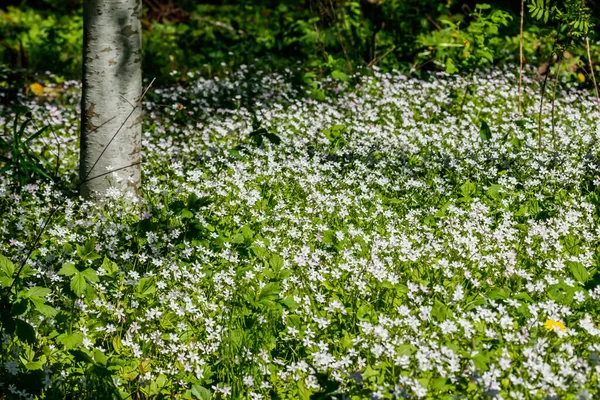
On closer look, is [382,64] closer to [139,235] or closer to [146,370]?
[139,235]

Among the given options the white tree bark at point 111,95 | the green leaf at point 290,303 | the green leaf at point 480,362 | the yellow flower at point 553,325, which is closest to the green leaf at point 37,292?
the green leaf at point 290,303

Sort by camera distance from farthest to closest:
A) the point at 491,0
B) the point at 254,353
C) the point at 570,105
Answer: the point at 491,0
the point at 570,105
the point at 254,353

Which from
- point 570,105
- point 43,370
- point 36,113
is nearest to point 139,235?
point 43,370

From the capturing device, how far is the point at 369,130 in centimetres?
654

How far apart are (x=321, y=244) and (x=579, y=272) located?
1.72 metres

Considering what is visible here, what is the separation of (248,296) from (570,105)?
5.32 metres

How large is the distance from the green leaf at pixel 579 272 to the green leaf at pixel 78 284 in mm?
2877

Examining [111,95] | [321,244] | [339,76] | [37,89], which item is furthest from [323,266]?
[37,89]

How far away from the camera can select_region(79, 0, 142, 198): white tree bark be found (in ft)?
15.6

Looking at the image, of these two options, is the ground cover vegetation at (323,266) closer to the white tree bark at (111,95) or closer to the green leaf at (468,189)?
the green leaf at (468,189)

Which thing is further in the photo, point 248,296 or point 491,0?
point 491,0

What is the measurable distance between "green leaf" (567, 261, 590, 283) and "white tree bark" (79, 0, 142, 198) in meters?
3.38

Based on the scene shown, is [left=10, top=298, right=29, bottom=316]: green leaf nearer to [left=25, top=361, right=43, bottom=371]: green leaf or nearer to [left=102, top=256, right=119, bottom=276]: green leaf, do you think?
[left=25, top=361, right=43, bottom=371]: green leaf

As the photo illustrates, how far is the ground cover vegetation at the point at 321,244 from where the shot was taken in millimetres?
3131
